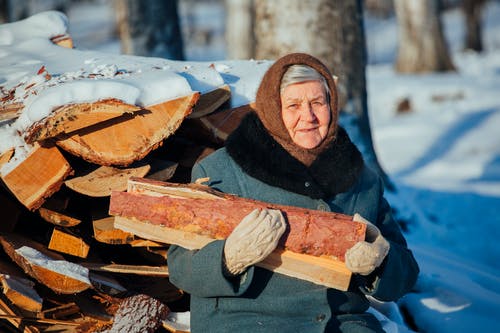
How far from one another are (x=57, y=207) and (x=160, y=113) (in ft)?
2.07

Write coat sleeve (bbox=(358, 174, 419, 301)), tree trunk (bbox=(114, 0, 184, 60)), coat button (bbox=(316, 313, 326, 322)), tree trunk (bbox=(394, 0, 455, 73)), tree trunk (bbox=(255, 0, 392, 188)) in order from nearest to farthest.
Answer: coat button (bbox=(316, 313, 326, 322)), coat sleeve (bbox=(358, 174, 419, 301)), tree trunk (bbox=(255, 0, 392, 188)), tree trunk (bbox=(114, 0, 184, 60)), tree trunk (bbox=(394, 0, 455, 73))

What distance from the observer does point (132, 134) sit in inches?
118

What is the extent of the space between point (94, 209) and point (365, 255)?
131 cm

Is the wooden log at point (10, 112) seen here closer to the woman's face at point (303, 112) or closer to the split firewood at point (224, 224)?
the split firewood at point (224, 224)

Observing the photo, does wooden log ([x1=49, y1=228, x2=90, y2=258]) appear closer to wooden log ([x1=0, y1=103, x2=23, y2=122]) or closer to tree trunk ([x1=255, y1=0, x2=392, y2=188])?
wooden log ([x1=0, y1=103, x2=23, y2=122])

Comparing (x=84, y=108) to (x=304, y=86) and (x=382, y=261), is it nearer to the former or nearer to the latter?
(x=304, y=86)

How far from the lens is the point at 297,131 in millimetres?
2984

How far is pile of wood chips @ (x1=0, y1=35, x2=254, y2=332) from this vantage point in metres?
2.84

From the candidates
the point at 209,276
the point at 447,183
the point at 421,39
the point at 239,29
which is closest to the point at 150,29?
the point at 447,183

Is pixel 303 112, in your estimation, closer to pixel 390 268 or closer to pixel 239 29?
pixel 390 268

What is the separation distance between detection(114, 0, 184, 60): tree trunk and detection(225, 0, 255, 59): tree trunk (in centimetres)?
618

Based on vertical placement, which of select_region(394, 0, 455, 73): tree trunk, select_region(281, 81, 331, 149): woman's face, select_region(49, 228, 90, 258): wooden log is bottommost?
select_region(394, 0, 455, 73): tree trunk

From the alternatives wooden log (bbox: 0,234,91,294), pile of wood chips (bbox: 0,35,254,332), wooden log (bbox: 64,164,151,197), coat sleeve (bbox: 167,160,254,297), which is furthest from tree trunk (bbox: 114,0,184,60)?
coat sleeve (bbox: 167,160,254,297)

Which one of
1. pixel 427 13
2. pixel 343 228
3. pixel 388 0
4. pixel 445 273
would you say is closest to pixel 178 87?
pixel 343 228
